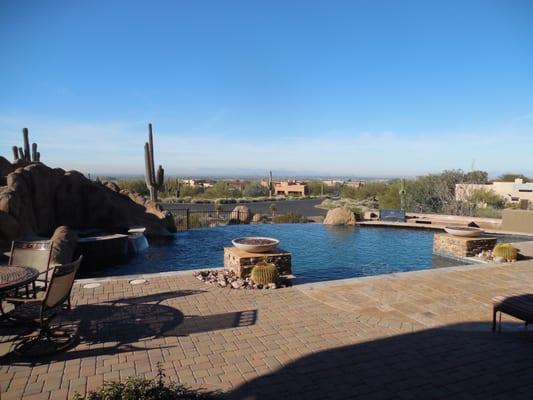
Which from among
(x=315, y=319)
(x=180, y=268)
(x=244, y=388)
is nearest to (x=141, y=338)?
(x=244, y=388)

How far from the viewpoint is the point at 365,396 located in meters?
3.29

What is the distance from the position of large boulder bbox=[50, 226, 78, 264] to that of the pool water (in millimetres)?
1001

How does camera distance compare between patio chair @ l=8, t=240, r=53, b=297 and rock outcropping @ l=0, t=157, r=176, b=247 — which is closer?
patio chair @ l=8, t=240, r=53, b=297

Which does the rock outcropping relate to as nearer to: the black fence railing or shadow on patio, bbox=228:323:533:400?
the black fence railing

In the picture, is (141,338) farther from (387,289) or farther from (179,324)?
(387,289)

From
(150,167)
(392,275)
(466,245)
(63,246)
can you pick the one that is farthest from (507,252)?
(150,167)

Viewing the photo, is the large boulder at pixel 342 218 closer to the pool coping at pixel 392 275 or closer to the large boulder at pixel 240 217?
the large boulder at pixel 240 217

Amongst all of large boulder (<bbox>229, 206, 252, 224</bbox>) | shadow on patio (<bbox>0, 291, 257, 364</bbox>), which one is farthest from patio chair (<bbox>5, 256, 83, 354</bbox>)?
large boulder (<bbox>229, 206, 252, 224</bbox>)

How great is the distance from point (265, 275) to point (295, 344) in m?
2.46

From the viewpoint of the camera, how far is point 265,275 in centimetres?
679

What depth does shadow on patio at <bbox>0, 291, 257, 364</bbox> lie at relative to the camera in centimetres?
419

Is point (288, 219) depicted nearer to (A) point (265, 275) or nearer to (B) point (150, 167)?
(B) point (150, 167)

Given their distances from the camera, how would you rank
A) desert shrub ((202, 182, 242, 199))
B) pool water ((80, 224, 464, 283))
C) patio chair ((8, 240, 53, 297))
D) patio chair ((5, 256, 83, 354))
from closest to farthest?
patio chair ((5, 256, 83, 354))
patio chair ((8, 240, 53, 297))
pool water ((80, 224, 464, 283))
desert shrub ((202, 182, 242, 199))

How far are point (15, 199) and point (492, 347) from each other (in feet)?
40.8
